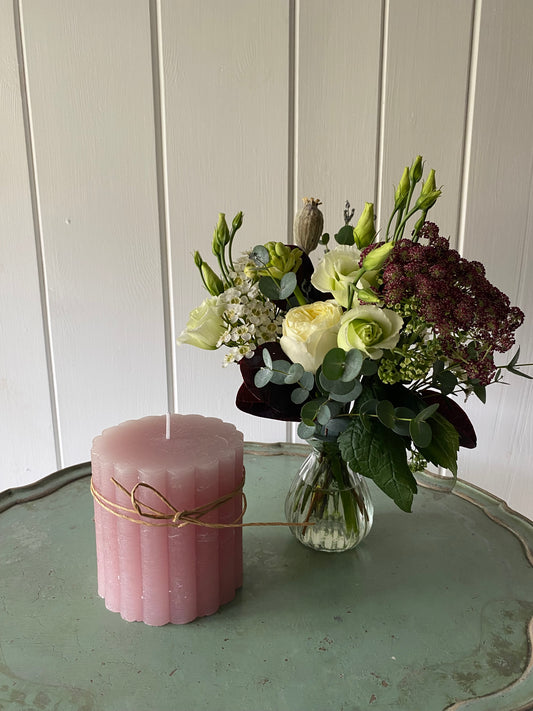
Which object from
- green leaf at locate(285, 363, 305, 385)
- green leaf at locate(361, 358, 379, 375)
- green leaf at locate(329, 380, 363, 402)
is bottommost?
green leaf at locate(329, 380, 363, 402)

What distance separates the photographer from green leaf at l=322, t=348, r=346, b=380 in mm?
534

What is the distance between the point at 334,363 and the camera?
21.1 inches

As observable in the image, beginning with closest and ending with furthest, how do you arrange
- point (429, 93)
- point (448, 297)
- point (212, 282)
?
point (448, 297) < point (212, 282) < point (429, 93)

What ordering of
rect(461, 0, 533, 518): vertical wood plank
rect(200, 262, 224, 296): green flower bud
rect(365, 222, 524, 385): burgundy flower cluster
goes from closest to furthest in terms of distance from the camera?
rect(365, 222, 524, 385): burgundy flower cluster, rect(200, 262, 224, 296): green flower bud, rect(461, 0, 533, 518): vertical wood plank

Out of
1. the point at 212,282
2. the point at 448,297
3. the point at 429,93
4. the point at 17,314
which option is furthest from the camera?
the point at 17,314

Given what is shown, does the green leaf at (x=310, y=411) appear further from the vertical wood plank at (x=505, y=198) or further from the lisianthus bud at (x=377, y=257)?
the vertical wood plank at (x=505, y=198)

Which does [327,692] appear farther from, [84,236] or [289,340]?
[84,236]

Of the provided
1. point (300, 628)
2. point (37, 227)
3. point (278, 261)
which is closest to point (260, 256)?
point (278, 261)

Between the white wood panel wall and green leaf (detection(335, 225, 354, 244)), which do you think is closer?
green leaf (detection(335, 225, 354, 244))

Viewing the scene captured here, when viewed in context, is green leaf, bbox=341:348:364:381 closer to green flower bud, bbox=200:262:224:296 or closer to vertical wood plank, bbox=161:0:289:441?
green flower bud, bbox=200:262:224:296

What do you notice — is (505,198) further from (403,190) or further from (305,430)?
(305,430)

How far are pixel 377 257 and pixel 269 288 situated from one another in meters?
0.11

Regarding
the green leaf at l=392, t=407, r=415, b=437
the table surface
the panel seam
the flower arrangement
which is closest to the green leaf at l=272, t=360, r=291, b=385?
the flower arrangement

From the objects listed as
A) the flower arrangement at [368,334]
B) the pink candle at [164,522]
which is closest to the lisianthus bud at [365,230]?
the flower arrangement at [368,334]
